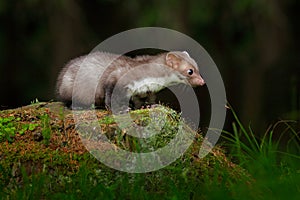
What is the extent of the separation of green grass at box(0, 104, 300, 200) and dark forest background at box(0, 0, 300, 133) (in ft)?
21.0

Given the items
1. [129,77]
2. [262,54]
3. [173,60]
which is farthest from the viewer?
[262,54]

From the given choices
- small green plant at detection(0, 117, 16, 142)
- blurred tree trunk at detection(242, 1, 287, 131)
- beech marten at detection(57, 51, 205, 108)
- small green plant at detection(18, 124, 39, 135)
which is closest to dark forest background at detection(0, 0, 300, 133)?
blurred tree trunk at detection(242, 1, 287, 131)

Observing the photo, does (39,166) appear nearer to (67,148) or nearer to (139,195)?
(67,148)

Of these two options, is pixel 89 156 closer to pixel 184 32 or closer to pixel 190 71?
pixel 190 71

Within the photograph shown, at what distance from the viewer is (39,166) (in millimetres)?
5594

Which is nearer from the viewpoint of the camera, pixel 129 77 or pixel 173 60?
pixel 129 77

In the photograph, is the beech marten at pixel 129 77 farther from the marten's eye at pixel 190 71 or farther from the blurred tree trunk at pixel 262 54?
the blurred tree trunk at pixel 262 54

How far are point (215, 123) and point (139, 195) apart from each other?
172cm

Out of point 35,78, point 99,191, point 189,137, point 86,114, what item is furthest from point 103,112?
point 35,78

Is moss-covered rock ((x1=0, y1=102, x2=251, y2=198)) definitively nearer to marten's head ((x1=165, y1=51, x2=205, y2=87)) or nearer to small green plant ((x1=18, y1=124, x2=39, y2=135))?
small green plant ((x1=18, y1=124, x2=39, y2=135))

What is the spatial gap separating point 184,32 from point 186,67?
6.43 metres

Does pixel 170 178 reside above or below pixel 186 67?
below

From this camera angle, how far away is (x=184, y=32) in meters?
12.8

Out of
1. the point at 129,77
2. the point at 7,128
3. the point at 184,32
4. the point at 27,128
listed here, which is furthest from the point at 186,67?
the point at 184,32
